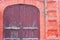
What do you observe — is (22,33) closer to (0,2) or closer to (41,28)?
(41,28)

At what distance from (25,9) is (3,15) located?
2.59 ft

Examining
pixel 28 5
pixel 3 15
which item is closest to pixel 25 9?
pixel 28 5

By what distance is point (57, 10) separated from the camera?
24.7ft

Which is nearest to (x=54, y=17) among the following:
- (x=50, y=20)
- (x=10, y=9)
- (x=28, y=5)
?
(x=50, y=20)

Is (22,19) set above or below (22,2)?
below

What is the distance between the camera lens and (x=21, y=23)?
7660 millimetres

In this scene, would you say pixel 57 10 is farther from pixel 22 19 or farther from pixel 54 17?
pixel 22 19

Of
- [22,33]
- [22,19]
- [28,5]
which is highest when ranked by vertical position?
[28,5]

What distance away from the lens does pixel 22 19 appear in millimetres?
7676

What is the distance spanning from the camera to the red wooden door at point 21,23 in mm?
7660

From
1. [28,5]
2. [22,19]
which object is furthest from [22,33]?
[28,5]

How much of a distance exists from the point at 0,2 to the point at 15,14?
2.17ft

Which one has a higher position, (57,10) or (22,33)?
(57,10)

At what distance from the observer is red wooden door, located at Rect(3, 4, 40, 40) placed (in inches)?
302
